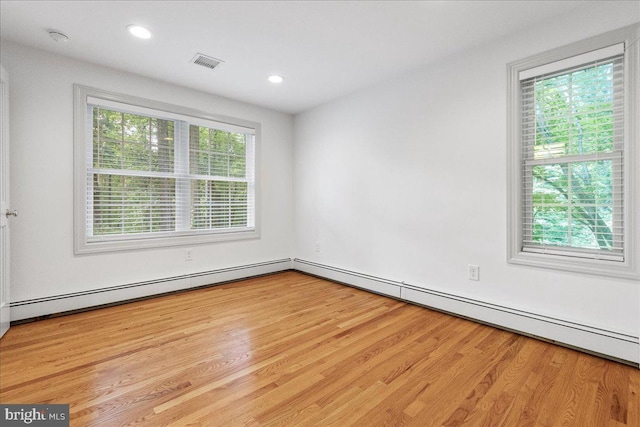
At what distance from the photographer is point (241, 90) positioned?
3.66 m

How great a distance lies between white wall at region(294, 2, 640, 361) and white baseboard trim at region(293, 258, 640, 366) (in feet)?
0.19

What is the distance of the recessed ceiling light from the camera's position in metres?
2.36

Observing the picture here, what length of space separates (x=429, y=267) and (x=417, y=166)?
1039mm

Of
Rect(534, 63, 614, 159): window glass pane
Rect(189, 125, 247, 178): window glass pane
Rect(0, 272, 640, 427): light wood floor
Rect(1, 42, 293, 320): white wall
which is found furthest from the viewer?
Rect(189, 125, 247, 178): window glass pane

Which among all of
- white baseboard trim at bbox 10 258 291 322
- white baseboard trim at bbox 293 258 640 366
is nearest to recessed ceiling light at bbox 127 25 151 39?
white baseboard trim at bbox 10 258 291 322

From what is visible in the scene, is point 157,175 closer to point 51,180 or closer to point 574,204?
point 51,180

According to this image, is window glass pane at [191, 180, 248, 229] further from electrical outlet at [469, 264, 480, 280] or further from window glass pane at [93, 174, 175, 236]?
electrical outlet at [469, 264, 480, 280]

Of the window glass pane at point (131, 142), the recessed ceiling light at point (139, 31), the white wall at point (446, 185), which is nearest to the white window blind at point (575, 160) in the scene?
the white wall at point (446, 185)

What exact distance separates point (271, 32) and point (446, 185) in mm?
2058

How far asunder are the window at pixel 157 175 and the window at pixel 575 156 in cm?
318

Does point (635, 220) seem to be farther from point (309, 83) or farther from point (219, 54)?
point (219, 54)

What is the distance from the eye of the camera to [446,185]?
2.86m

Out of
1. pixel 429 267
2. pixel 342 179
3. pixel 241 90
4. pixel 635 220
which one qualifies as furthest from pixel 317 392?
pixel 241 90

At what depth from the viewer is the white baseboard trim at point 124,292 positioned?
8.61 ft
